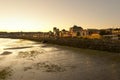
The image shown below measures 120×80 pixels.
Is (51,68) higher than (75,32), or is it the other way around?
(75,32)

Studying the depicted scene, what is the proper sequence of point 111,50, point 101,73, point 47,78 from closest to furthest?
1. point 47,78
2. point 101,73
3. point 111,50

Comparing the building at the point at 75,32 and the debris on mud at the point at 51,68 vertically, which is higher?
the building at the point at 75,32

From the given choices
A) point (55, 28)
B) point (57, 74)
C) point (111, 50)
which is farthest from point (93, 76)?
point (55, 28)

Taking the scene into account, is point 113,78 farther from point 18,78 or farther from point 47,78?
point 18,78

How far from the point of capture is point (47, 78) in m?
17.8

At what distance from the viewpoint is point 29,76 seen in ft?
61.4

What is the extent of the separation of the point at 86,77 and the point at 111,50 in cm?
2225

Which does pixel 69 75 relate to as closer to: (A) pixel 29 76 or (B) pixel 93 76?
(B) pixel 93 76

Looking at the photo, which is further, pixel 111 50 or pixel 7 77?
pixel 111 50

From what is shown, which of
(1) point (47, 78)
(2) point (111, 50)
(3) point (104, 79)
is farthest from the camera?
(2) point (111, 50)

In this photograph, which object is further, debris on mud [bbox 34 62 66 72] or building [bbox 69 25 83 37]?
building [bbox 69 25 83 37]

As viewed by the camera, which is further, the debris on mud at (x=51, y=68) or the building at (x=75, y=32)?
the building at (x=75, y=32)

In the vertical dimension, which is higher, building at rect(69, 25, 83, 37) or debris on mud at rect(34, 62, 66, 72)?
building at rect(69, 25, 83, 37)

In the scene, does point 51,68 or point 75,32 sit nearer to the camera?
point 51,68
